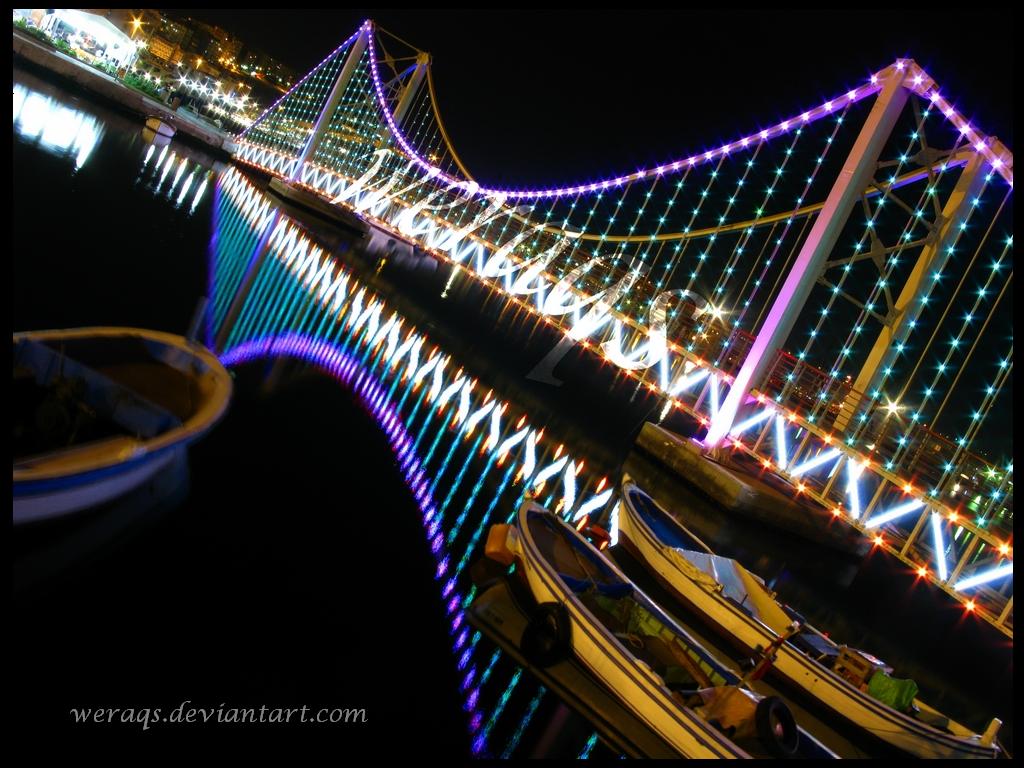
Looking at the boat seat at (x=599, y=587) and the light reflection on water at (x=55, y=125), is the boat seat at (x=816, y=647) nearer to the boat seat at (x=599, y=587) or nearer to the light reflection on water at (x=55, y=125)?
the boat seat at (x=599, y=587)

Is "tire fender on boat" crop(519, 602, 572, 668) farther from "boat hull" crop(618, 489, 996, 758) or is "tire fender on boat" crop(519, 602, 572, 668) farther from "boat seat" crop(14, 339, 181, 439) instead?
"boat seat" crop(14, 339, 181, 439)

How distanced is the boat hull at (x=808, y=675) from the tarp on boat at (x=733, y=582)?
0.39ft

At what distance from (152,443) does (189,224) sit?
21.9m

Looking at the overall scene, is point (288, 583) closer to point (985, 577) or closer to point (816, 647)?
point (816, 647)

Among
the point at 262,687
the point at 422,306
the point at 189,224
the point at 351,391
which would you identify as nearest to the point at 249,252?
the point at 189,224

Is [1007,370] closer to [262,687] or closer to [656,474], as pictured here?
[656,474]

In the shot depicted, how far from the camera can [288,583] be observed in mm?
7410

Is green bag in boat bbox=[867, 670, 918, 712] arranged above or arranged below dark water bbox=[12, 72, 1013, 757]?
above

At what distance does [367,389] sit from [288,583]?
8775 mm

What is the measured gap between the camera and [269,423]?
11.5 meters

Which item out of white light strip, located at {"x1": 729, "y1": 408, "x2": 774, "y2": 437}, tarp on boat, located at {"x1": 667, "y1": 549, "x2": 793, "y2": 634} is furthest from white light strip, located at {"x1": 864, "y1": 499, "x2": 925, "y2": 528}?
tarp on boat, located at {"x1": 667, "y1": 549, "x2": 793, "y2": 634}

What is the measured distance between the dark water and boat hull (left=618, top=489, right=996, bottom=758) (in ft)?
10.7

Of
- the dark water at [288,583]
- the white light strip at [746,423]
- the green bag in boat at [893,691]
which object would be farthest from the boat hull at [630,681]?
the white light strip at [746,423]

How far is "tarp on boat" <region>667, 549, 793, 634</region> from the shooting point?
993cm
